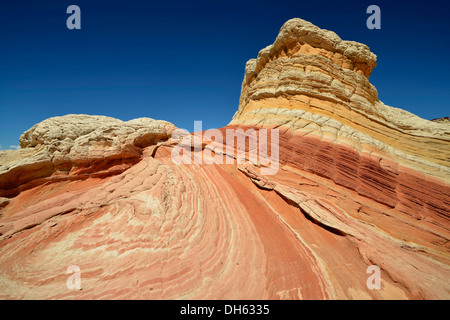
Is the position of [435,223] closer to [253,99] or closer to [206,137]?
[206,137]

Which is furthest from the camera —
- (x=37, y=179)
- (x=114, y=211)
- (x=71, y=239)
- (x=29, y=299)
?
(x=37, y=179)

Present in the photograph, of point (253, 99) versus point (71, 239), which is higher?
point (253, 99)

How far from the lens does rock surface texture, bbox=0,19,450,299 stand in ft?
13.0

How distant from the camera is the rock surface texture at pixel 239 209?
13.0 ft

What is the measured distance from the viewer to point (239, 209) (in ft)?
19.7

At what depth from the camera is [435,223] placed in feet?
21.6

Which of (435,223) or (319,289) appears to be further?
(435,223)

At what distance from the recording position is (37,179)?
598 cm

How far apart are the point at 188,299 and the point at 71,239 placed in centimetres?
345

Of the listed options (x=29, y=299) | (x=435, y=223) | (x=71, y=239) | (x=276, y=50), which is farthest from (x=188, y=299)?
(x=276, y=50)

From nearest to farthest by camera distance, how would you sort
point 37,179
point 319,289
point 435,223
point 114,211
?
point 319,289
point 114,211
point 37,179
point 435,223
